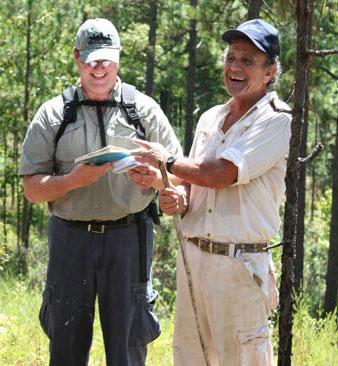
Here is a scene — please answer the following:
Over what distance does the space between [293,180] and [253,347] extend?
1042 millimetres

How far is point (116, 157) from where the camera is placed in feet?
10.5

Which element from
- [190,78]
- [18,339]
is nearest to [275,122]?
[18,339]

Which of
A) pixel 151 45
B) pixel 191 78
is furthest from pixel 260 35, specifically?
pixel 191 78

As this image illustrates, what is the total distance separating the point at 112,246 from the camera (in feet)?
11.6

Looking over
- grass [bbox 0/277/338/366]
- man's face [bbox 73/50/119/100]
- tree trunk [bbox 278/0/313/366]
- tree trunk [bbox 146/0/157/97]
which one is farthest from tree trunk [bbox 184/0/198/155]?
tree trunk [bbox 278/0/313/366]

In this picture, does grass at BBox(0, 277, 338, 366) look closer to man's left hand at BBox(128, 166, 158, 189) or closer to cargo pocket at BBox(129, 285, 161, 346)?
cargo pocket at BBox(129, 285, 161, 346)

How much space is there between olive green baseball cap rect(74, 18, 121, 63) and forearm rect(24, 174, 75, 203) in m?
0.64

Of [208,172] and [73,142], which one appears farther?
[73,142]

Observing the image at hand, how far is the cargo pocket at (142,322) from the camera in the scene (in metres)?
3.57

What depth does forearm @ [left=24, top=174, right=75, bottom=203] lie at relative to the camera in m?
3.42

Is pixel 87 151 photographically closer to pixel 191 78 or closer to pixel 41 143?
pixel 41 143

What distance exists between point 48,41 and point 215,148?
12.6 metres

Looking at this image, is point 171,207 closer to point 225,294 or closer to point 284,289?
point 225,294

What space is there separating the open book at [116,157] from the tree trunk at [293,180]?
3.04 ft
